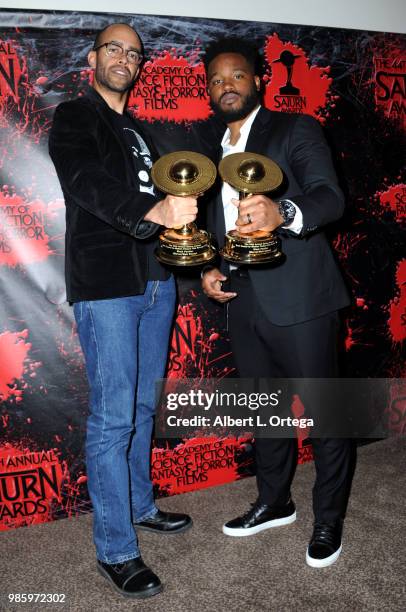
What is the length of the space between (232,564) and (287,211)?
1.46 meters

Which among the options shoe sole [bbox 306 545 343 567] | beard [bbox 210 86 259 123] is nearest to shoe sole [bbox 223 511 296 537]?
shoe sole [bbox 306 545 343 567]

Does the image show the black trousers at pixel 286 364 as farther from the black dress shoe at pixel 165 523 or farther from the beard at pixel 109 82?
the beard at pixel 109 82

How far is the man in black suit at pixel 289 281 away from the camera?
218 cm

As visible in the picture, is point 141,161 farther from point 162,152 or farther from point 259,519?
point 259,519

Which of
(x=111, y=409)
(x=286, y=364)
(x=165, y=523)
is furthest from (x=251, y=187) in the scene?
(x=165, y=523)

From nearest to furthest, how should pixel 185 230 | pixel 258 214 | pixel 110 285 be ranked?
1. pixel 258 214
2. pixel 185 230
3. pixel 110 285

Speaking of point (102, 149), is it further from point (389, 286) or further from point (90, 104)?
point (389, 286)

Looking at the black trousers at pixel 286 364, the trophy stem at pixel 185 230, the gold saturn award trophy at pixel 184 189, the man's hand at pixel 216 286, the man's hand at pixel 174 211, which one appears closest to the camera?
the man's hand at pixel 174 211

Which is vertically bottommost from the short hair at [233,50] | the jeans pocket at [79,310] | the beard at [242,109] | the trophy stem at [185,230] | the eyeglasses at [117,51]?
the jeans pocket at [79,310]

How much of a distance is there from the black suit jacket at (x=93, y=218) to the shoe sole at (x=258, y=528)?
3.91 ft

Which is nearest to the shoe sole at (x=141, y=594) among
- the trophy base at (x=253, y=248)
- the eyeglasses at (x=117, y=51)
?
the trophy base at (x=253, y=248)

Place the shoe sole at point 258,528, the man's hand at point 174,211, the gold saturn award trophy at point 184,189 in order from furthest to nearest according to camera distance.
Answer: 1. the shoe sole at point 258,528
2. the gold saturn award trophy at point 184,189
3. the man's hand at point 174,211

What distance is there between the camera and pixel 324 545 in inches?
92.2

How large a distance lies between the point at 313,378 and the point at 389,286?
1.38 meters
